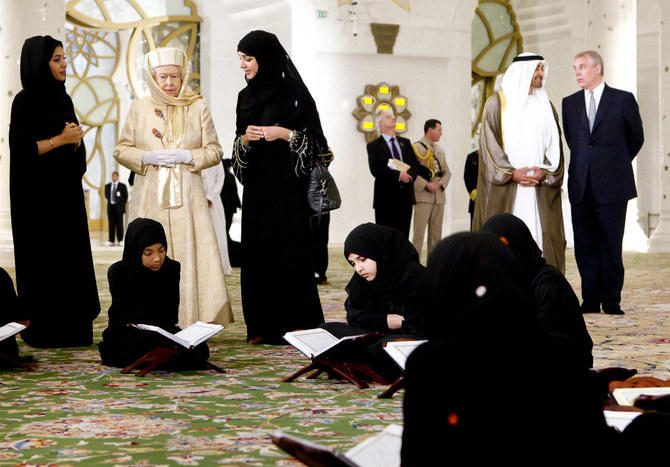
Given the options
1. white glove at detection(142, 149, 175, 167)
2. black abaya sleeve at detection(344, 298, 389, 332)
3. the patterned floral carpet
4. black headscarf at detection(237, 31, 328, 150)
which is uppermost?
black headscarf at detection(237, 31, 328, 150)

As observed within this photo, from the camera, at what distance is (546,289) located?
3156mm

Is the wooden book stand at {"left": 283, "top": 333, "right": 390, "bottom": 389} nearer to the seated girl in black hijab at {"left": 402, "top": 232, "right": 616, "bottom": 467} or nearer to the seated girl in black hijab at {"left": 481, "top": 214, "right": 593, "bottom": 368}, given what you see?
the seated girl in black hijab at {"left": 481, "top": 214, "right": 593, "bottom": 368}

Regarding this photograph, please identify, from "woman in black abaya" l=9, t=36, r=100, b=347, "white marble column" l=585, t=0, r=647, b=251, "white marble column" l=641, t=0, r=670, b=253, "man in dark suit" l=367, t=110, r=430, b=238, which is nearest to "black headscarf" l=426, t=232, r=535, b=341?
"woman in black abaya" l=9, t=36, r=100, b=347

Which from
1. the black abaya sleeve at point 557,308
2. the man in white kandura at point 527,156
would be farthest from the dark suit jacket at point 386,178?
the black abaya sleeve at point 557,308

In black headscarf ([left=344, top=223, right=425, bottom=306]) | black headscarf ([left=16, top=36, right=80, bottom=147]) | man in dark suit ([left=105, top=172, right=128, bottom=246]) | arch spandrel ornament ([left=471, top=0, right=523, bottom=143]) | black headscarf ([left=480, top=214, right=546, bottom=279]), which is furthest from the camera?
arch spandrel ornament ([left=471, top=0, right=523, bottom=143])

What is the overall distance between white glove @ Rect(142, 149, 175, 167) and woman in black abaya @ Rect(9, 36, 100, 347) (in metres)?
0.37

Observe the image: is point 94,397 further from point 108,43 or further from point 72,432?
point 108,43

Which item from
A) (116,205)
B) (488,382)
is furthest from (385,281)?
(116,205)

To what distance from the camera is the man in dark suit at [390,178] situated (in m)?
8.93

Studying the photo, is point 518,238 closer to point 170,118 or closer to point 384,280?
point 384,280

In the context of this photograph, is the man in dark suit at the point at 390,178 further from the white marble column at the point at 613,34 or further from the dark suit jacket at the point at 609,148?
the white marble column at the point at 613,34

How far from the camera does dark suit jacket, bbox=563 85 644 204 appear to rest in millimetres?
6234

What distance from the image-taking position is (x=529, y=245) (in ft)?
10.8

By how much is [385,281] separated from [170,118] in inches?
69.1
